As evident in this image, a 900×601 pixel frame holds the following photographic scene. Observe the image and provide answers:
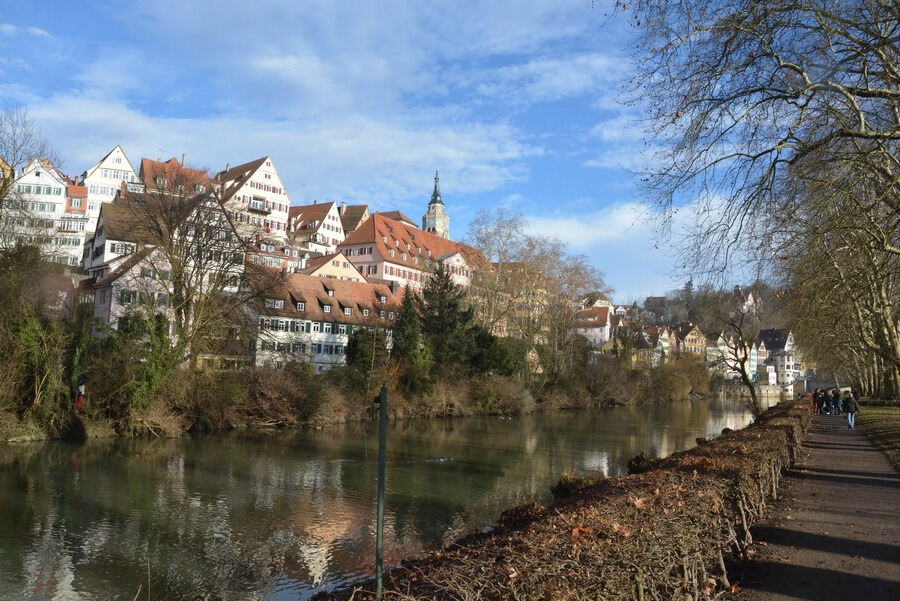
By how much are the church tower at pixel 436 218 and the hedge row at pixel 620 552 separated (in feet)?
450

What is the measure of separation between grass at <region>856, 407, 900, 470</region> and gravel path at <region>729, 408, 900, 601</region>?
3.70m

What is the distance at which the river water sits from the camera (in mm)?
11906

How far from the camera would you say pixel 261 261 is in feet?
132

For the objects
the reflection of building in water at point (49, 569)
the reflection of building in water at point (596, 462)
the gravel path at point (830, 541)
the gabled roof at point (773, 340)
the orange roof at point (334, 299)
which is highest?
the gabled roof at point (773, 340)

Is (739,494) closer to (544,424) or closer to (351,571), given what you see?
(351,571)

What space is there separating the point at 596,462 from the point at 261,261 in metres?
22.7

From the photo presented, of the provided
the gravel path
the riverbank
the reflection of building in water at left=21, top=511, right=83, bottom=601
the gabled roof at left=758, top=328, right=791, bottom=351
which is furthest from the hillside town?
the reflection of building in water at left=21, top=511, right=83, bottom=601

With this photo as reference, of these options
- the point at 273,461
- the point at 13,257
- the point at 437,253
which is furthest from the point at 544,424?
the point at 437,253

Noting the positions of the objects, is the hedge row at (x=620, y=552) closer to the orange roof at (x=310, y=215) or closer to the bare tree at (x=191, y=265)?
the bare tree at (x=191, y=265)

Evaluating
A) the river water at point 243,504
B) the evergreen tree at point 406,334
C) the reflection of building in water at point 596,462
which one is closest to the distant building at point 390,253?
the evergreen tree at point 406,334

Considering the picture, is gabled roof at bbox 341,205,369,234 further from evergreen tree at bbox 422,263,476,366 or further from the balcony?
evergreen tree at bbox 422,263,476,366

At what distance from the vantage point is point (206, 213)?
34.7 m

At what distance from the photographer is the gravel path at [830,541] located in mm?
7211

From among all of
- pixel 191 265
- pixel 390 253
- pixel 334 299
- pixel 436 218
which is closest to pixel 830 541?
pixel 191 265
